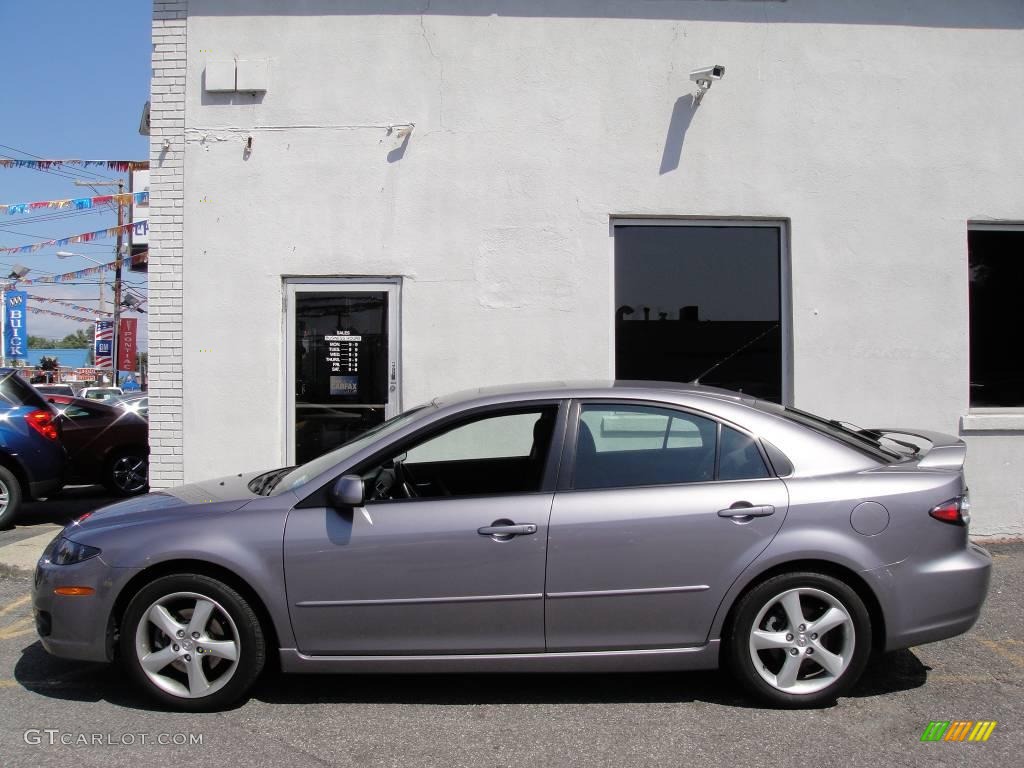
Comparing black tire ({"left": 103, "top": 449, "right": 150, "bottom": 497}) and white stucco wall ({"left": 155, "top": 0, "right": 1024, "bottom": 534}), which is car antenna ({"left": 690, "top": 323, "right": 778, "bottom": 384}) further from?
black tire ({"left": 103, "top": 449, "right": 150, "bottom": 497})

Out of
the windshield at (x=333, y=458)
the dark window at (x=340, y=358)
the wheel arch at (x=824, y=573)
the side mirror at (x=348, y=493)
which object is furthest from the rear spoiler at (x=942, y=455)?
the dark window at (x=340, y=358)

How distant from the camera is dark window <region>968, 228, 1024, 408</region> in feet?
25.4

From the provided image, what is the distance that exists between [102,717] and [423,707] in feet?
4.79

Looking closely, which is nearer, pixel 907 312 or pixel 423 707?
pixel 423 707

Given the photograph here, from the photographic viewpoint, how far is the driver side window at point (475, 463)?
425 centimetres

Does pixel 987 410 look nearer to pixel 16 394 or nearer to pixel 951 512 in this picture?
pixel 951 512

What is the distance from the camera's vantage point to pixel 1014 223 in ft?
25.4

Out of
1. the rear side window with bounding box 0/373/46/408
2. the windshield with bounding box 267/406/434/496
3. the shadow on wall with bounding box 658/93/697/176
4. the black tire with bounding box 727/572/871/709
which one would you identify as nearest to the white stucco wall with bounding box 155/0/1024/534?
the shadow on wall with bounding box 658/93/697/176

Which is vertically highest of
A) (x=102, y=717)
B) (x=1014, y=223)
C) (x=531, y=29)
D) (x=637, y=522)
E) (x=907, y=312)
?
(x=531, y=29)

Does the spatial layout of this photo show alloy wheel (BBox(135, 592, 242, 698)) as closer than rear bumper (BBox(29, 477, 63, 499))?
Yes

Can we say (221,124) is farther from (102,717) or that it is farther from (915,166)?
(915,166)

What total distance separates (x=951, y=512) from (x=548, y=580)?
1867mm

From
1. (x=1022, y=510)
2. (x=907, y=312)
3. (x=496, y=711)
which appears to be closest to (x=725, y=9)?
(x=907, y=312)

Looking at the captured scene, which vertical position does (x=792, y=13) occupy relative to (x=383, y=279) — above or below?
above
